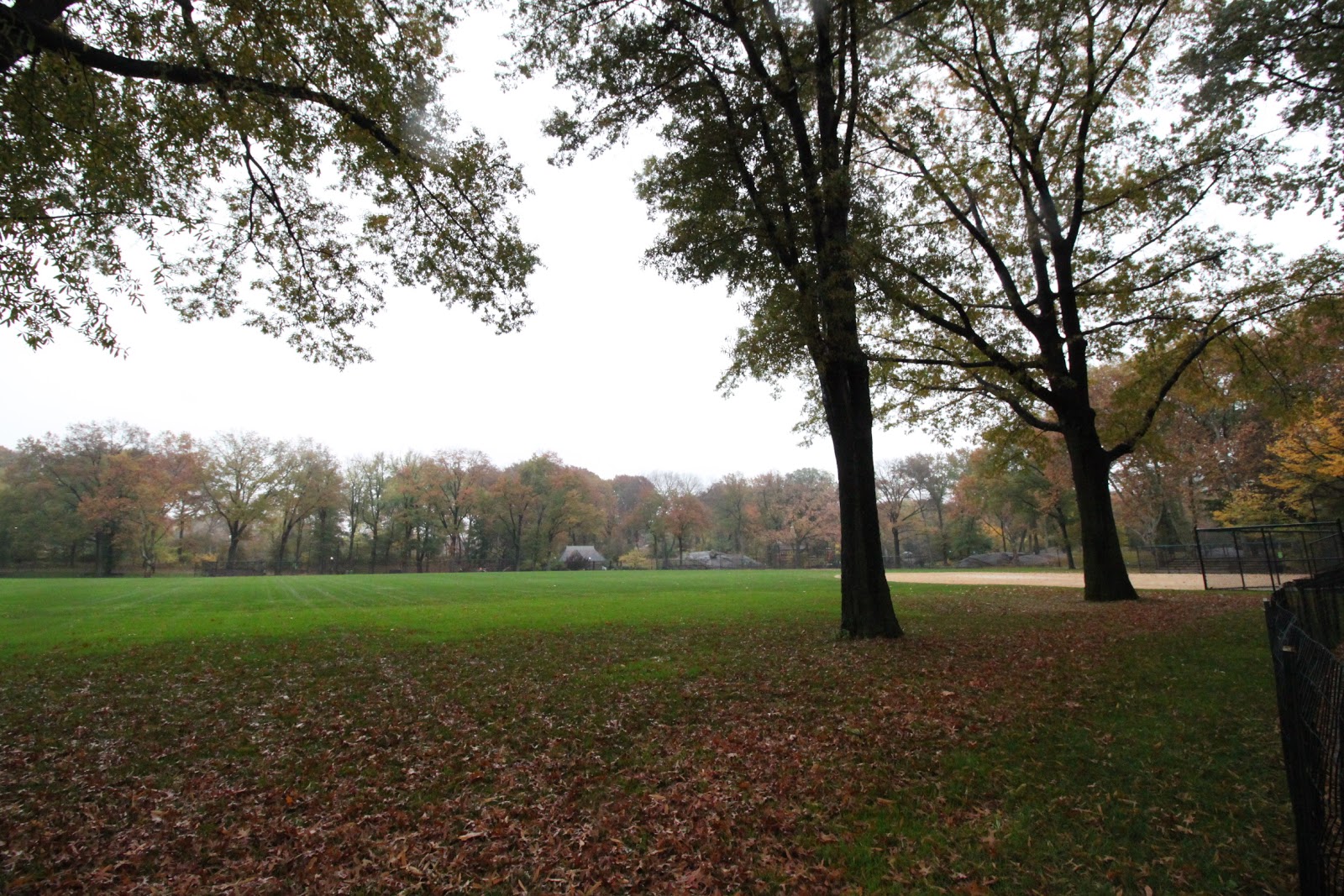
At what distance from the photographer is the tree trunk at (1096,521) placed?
1505cm

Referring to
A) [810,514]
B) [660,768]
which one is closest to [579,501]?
[810,514]

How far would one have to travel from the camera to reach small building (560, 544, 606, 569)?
69.9 metres

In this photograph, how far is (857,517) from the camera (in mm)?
10562

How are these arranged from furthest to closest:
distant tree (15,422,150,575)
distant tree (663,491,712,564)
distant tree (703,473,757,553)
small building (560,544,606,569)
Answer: distant tree (703,473,757,553) → distant tree (663,491,712,564) → small building (560,544,606,569) → distant tree (15,422,150,575)

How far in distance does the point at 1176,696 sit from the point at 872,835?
4563mm

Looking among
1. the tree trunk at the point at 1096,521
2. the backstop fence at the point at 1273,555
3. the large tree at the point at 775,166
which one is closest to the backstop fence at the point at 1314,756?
the large tree at the point at 775,166

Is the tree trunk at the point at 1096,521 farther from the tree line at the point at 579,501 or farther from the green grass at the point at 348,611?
the green grass at the point at 348,611

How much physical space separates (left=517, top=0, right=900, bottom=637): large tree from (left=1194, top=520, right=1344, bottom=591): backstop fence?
44.3 ft

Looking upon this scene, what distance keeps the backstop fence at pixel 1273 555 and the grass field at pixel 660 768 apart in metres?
11.4

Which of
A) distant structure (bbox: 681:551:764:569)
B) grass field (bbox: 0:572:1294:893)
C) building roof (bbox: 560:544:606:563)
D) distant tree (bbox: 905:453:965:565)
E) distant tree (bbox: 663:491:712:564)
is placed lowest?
distant structure (bbox: 681:551:764:569)

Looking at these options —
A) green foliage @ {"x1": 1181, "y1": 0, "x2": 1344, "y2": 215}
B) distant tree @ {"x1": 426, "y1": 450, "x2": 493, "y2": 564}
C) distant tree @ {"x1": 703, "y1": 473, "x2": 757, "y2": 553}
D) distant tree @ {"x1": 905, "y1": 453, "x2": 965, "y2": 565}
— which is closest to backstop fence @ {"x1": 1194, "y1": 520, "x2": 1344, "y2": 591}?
green foliage @ {"x1": 1181, "y1": 0, "x2": 1344, "y2": 215}

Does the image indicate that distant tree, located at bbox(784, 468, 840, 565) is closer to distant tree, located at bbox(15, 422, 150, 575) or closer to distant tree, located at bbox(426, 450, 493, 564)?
distant tree, located at bbox(426, 450, 493, 564)

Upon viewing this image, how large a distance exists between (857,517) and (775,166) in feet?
20.9

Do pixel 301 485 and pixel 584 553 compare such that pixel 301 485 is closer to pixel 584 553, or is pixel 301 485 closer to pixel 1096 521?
pixel 584 553
